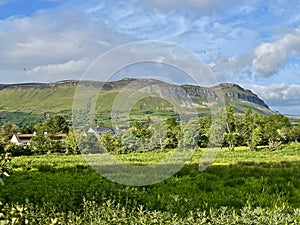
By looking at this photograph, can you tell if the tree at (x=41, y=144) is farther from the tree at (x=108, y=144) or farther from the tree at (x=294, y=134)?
the tree at (x=294, y=134)

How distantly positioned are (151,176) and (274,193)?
13.3ft

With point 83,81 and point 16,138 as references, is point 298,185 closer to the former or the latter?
point 83,81

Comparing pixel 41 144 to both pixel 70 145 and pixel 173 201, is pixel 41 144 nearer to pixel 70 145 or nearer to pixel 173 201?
pixel 70 145

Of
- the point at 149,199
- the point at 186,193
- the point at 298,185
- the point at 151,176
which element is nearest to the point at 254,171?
the point at 298,185

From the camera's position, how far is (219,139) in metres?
40.3

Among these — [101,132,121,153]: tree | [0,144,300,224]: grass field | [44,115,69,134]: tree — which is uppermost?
[44,115,69,134]: tree

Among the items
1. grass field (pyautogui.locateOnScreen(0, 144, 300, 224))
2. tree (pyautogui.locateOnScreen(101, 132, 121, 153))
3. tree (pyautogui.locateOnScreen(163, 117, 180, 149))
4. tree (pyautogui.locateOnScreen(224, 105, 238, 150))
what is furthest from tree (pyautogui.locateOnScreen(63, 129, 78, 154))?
grass field (pyautogui.locateOnScreen(0, 144, 300, 224))

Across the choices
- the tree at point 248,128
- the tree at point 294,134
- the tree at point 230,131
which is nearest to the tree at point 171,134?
the tree at point 230,131

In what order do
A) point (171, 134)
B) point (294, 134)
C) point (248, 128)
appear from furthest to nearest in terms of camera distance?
point (294, 134)
point (248, 128)
point (171, 134)

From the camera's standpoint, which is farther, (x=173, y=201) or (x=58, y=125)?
(x=58, y=125)

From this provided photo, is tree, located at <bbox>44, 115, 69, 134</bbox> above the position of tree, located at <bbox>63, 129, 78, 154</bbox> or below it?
above

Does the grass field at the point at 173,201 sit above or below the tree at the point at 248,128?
below

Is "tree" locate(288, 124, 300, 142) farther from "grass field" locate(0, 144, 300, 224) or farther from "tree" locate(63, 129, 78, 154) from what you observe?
"grass field" locate(0, 144, 300, 224)

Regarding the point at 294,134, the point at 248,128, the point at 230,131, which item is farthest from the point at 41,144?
the point at 294,134
